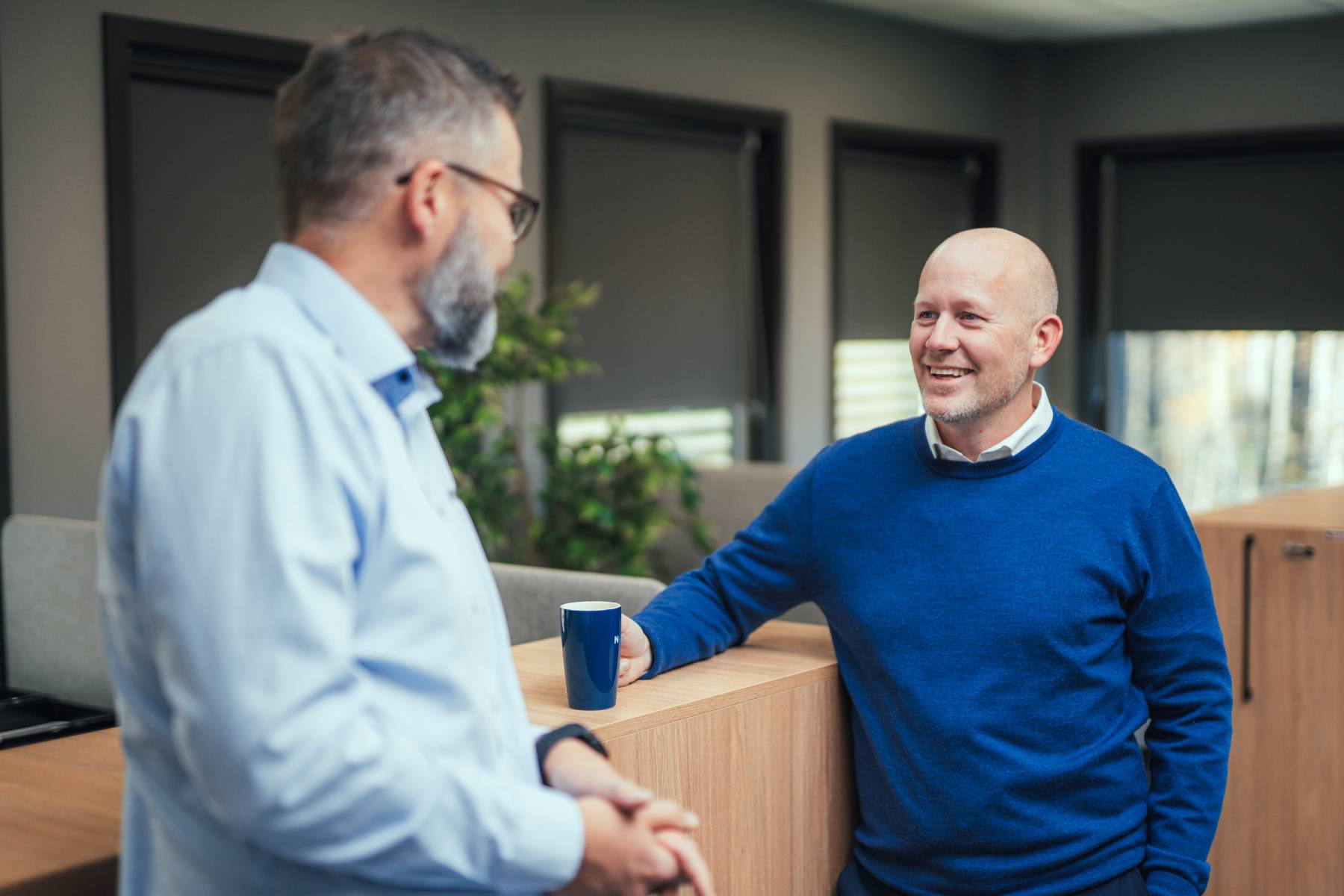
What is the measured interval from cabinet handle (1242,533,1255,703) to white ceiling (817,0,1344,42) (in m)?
3.19

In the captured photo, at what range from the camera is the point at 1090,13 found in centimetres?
534

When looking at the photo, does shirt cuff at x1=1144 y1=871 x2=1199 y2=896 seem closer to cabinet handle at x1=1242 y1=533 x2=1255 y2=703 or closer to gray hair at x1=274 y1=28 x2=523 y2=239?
cabinet handle at x1=1242 y1=533 x2=1255 y2=703

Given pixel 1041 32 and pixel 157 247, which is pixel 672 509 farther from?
pixel 1041 32

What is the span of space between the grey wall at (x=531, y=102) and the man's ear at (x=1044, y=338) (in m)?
2.44

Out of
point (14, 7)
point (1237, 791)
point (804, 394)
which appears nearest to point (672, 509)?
point (804, 394)

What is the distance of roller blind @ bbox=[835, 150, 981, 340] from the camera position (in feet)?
18.2

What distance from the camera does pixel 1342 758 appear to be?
95.7 inches

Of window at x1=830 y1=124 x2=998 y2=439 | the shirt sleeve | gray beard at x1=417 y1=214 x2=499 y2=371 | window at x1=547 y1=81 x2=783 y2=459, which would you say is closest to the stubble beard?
gray beard at x1=417 y1=214 x2=499 y2=371

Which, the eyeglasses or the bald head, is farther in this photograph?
the bald head

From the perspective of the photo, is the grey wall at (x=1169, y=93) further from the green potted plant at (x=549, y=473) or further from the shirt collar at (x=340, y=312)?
the shirt collar at (x=340, y=312)

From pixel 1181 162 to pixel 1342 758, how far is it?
400 centimetres

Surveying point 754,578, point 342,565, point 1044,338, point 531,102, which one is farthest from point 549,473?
point 342,565

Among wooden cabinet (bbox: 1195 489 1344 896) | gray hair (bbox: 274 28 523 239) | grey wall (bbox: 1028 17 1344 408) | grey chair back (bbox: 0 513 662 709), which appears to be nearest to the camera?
gray hair (bbox: 274 28 523 239)

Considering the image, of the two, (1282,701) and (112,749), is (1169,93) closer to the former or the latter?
(1282,701)
